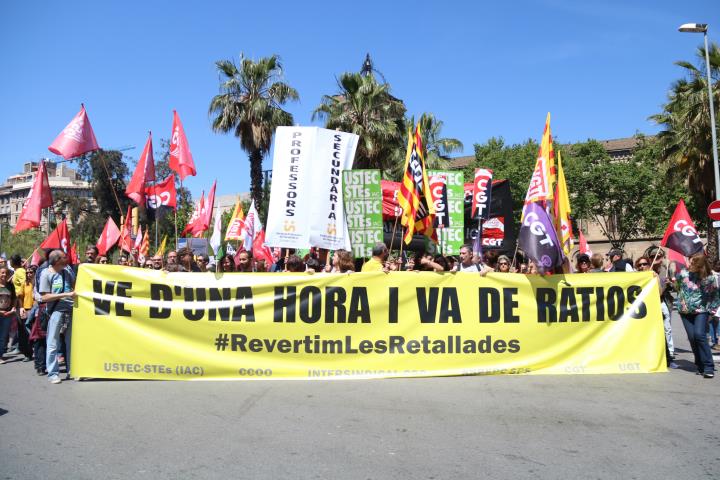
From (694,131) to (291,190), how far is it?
61.7 ft

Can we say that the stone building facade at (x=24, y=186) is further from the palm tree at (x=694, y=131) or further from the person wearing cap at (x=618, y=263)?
the person wearing cap at (x=618, y=263)

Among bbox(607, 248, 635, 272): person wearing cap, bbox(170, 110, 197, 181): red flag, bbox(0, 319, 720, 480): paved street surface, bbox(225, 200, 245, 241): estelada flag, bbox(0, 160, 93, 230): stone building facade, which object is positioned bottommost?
bbox(0, 319, 720, 480): paved street surface

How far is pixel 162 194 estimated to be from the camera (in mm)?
13945

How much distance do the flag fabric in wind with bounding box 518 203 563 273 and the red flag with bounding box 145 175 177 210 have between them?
7822 millimetres

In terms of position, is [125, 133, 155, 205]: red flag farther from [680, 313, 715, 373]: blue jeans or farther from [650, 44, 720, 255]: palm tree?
[650, 44, 720, 255]: palm tree

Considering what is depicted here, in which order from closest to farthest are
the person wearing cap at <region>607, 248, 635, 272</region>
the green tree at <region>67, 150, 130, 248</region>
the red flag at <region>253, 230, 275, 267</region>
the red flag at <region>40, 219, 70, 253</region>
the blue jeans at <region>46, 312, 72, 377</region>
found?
the blue jeans at <region>46, 312, 72, 377</region> < the person wearing cap at <region>607, 248, 635, 272</region> < the red flag at <region>40, 219, 70, 253</region> < the red flag at <region>253, 230, 275, 267</region> < the green tree at <region>67, 150, 130, 248</region>

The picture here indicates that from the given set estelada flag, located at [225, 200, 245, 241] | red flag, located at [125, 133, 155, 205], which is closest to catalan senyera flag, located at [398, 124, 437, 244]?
red flag, located at [125, 133, 155, 205]

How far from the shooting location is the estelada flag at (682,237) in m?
9.98

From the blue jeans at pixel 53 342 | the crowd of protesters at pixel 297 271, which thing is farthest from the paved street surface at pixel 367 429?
the crowd of protesters at pixel 297 271

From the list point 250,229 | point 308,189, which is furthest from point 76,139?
point 250,229

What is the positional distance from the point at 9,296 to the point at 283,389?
5352 millimetres

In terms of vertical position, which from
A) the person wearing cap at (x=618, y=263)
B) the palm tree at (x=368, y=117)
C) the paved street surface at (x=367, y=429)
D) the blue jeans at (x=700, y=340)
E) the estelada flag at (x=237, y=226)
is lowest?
the paved street surface at (x=367, y=429)

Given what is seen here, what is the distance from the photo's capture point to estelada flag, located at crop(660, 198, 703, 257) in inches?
Result: 393

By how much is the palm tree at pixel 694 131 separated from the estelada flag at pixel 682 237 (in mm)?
14010
